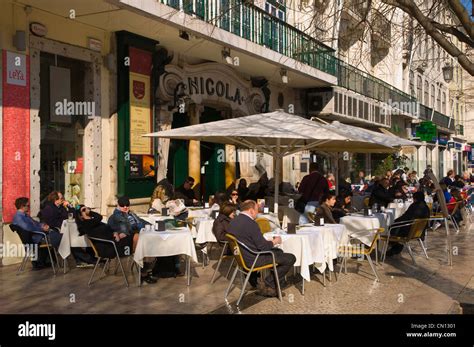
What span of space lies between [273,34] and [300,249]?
10260 mm

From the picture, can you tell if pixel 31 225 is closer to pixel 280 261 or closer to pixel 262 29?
pixel 280 261

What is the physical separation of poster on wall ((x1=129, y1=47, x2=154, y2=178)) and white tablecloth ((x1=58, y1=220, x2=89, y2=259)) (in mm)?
3965

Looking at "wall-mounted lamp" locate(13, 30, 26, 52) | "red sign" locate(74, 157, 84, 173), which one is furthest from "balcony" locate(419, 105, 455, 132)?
"wall-mounted lamp" locate(13, 30, 26, 52)

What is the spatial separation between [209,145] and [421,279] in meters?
10.4

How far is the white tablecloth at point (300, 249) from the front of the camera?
7.37m

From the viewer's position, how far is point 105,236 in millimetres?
7953

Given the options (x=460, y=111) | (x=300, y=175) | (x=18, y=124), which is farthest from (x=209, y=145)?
(x=460, y=111)

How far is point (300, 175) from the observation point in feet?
72.5

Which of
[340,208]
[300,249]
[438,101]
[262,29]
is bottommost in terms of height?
[300,249]

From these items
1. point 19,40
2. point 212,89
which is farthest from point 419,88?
point 19,40

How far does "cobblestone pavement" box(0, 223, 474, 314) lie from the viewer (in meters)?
6.62

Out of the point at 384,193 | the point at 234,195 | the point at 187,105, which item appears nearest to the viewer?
the point at 234,195

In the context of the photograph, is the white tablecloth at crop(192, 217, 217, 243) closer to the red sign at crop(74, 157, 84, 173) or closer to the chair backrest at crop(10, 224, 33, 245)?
Answer: the chair backrest at crop(10, 224, 33, 245)
